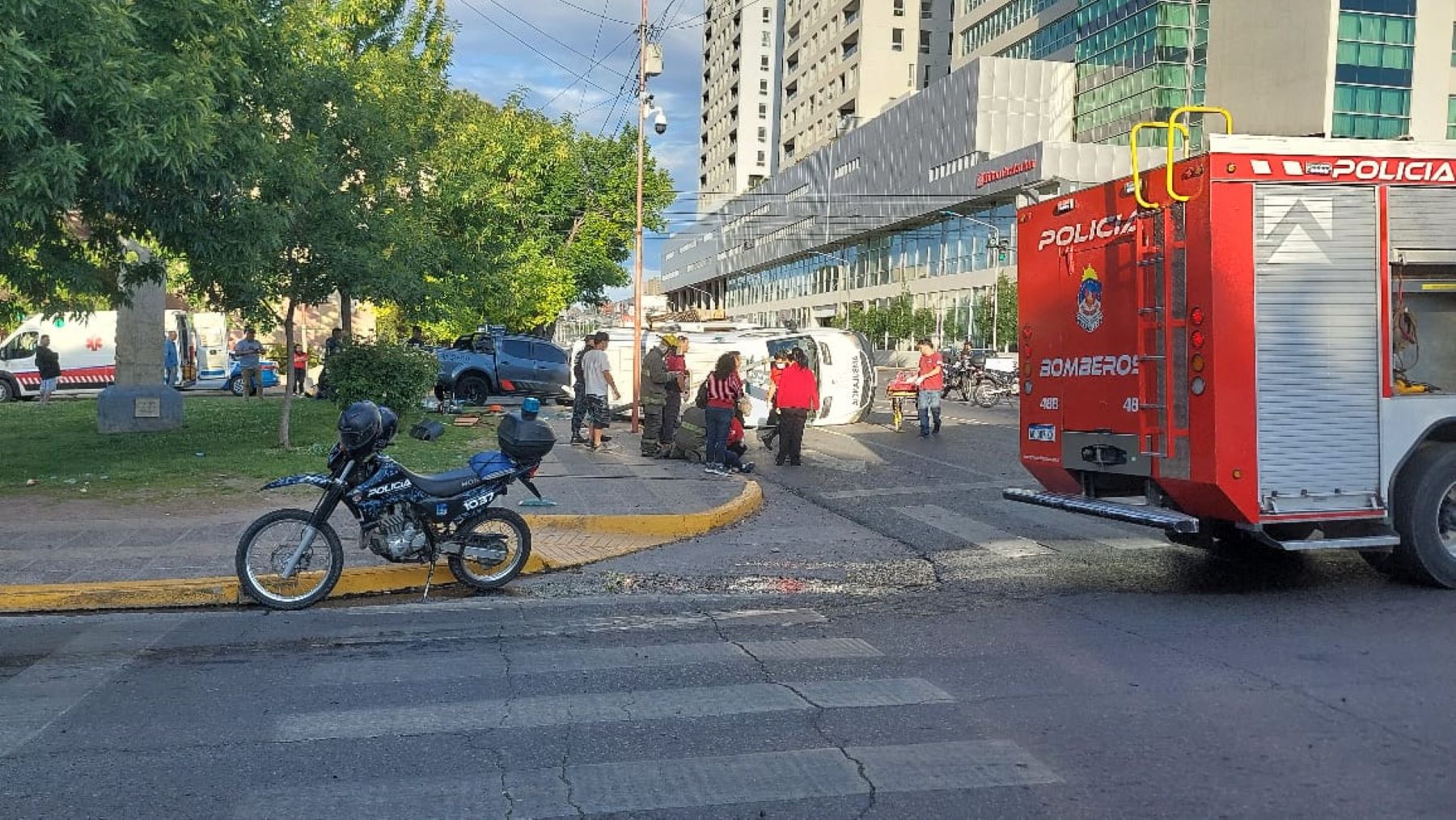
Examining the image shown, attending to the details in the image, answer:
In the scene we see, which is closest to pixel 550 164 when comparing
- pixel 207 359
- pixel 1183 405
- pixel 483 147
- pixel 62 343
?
pixel 483 147

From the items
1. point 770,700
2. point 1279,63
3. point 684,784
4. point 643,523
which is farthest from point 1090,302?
point 1279,63

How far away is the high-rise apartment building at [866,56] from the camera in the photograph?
276 ft

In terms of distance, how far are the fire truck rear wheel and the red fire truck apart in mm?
12

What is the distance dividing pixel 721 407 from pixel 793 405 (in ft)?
5.49

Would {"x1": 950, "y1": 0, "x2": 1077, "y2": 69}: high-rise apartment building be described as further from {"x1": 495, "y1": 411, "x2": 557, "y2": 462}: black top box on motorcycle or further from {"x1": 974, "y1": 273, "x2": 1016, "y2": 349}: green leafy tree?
{"x1": 495, "y1": 411, "x2": 557, "y2": 462}: black top box on motorcycle

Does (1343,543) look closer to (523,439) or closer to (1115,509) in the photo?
(1115,509)

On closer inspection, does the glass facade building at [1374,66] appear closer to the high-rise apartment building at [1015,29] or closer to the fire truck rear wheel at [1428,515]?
the high-rise apartment building at [1015,29]

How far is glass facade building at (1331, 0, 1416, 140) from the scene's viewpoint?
51.3 meters

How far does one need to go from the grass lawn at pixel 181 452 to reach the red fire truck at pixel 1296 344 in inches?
351

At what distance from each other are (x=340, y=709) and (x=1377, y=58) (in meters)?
57.1

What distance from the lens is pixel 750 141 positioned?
116312 mm

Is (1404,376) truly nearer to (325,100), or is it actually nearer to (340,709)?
(340,709)

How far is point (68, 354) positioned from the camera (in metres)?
31.7

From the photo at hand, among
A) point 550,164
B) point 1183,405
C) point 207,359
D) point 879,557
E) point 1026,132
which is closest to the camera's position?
point 1183,405
